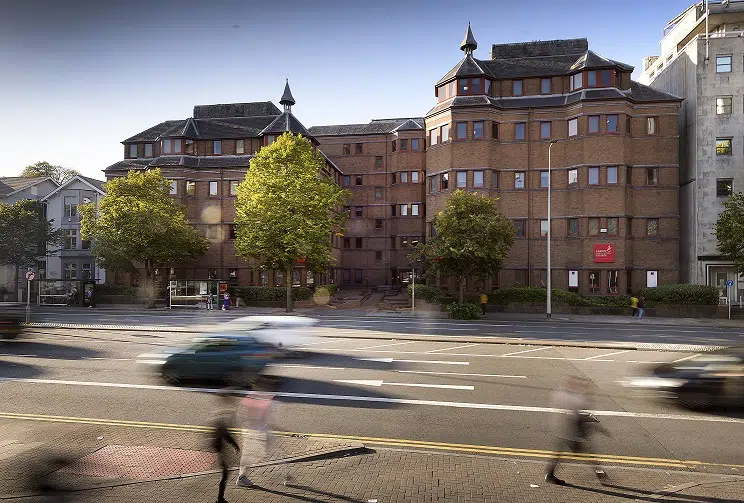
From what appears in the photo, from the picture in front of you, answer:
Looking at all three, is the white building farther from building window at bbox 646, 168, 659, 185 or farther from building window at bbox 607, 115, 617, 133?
building window at bbox 607, 115, 617, 133

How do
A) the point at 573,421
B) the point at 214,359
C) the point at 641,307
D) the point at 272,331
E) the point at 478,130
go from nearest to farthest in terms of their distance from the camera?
1. the point at 573,421
2. the point at 214,359
3. the point at 272,331
4. the point at 641,307
5. the point at 478,130

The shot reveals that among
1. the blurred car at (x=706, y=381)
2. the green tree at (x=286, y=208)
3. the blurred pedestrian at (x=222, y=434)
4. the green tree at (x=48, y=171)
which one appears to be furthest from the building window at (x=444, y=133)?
the green tree at (x=48, y=171)

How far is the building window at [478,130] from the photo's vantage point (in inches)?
1626

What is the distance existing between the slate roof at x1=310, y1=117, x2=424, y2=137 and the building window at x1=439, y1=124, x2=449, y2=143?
12382 mm

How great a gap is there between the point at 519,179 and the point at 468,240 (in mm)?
12752

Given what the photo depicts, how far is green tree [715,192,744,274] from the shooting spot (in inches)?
1258

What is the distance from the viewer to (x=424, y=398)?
1198 cm

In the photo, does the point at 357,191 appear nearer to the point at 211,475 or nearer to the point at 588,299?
the point at 588,299

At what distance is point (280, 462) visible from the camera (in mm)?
7660

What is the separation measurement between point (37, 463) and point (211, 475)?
9.66ft

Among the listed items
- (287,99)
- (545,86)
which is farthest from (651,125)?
(287,99)

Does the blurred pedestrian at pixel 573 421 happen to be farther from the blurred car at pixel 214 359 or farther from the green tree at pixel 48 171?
the green tree at pixel 48 171

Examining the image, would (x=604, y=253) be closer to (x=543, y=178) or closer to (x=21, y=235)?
(x=543, y=178)

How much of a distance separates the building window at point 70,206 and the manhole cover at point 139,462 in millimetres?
53385
